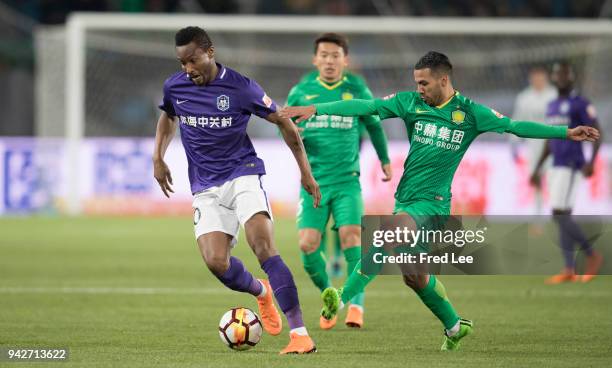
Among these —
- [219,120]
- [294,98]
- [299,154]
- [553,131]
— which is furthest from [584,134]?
[294,98]

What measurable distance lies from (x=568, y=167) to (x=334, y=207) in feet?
14.2

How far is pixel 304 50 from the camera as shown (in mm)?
23984

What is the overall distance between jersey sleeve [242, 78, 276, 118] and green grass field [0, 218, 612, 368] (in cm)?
155

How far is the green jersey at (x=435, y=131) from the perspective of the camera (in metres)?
7.75

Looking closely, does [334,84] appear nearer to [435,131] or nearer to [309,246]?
[309,246]

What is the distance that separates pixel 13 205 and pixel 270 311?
1486 centimetres

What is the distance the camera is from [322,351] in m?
7.57

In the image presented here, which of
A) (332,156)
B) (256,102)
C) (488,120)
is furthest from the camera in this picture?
(332,156)

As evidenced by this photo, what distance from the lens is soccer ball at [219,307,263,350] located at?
7.43 metres

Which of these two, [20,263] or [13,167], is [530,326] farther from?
[13,167]

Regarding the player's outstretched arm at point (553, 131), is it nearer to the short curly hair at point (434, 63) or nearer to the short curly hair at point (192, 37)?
the short curly hair at point (434, 63)

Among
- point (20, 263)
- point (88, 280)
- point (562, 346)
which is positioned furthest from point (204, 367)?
point (20, 263)

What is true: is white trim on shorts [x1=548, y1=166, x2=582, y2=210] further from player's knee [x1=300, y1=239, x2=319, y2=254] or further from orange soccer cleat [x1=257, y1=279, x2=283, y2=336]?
orange soccer cleat [x1=257, y1=279, x2=283, y2=336]

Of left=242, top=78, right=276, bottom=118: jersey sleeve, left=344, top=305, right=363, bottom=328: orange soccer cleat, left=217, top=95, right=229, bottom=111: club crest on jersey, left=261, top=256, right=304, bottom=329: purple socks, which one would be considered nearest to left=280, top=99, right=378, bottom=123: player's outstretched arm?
left=242, top=78, right=276, bottom=118: jersey sleeve
